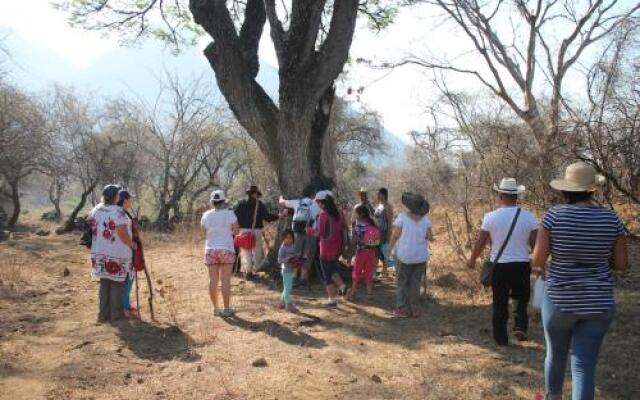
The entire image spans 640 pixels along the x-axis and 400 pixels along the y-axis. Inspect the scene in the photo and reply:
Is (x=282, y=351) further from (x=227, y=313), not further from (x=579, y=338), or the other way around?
(x=579, y=338)

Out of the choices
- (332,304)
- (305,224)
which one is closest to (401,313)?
(332,304)

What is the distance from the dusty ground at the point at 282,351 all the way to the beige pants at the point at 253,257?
1.05 meters

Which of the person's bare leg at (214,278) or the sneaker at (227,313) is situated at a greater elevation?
the person's bare leg at (214,278)

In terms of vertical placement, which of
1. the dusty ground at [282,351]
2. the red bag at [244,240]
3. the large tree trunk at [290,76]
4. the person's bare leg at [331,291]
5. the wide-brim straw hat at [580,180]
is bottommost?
the dusty ground at [282,351]

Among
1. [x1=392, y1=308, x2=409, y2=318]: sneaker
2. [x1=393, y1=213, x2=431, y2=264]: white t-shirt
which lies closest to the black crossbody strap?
[x1=393, y1=213, x2=431, y2=264]: white t-shirt

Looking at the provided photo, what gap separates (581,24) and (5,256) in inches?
723

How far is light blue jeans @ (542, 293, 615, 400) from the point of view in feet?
11.5

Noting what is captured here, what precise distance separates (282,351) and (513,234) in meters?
2.66

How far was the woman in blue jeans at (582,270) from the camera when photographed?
3.51 meters

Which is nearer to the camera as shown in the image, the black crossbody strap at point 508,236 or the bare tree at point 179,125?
the black crossbody strap at point 508,236

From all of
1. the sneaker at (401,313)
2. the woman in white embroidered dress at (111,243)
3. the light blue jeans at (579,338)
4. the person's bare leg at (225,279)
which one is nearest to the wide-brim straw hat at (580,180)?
the light blue jeans at (579,338)

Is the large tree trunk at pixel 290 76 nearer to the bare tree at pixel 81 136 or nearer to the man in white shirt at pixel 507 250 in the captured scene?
the man in white shirt at pixel 507 250

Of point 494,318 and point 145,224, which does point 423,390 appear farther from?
point 145,224

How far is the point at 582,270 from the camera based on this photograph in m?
3.55
